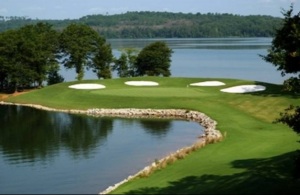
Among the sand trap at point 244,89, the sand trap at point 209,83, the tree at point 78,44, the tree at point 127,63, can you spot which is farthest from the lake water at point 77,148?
the tree at point 127,63

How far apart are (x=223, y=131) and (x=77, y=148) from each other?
1042 centimetres

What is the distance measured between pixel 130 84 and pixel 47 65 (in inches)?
871

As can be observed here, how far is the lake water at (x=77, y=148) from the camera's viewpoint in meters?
22.6

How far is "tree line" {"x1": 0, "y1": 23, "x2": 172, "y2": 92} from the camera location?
65.5 m

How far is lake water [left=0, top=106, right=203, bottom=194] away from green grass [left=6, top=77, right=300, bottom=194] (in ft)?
9.96

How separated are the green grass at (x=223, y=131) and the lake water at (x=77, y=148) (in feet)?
9.96

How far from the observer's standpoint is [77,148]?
3075cm

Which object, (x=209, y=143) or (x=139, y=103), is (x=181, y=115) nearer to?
(x=139, y=103)

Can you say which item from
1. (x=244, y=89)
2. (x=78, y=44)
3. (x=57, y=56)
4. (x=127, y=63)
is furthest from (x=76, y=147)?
(x=127, y=63)

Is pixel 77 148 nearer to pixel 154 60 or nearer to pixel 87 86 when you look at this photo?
pixel 87 86

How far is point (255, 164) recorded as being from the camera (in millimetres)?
20781

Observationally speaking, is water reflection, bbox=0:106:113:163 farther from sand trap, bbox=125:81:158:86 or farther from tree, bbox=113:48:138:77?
tree, bbox=113:48:138:77

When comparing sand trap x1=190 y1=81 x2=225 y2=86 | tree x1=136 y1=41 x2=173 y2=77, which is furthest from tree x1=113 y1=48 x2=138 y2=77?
sand trap x1=190 y1=81 x2=225 y2=86

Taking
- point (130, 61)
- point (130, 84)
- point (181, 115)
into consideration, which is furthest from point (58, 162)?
point (130, 61)
